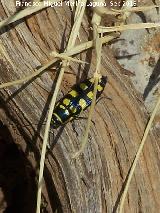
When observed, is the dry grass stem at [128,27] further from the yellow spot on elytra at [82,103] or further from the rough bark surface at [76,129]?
the yellow spot on elytra at [82,103]

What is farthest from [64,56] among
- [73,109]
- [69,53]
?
[73,109]

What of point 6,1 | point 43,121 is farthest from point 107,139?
point 6,1

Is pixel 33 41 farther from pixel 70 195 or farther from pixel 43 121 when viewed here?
pixel 70 195

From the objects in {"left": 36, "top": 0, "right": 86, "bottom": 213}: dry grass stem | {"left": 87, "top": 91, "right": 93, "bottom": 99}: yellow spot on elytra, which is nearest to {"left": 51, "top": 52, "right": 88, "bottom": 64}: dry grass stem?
{"left": 36, "top": 0, "right": 86, "bottom": 213}: dry grass stem

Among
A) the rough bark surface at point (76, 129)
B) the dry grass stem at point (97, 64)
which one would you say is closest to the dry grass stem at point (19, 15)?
the rough bark surface at point (76, 129)

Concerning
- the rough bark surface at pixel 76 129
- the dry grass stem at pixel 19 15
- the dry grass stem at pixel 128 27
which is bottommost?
the rough bark surface at pixel 76 129

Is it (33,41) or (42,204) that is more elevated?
(33,41)
